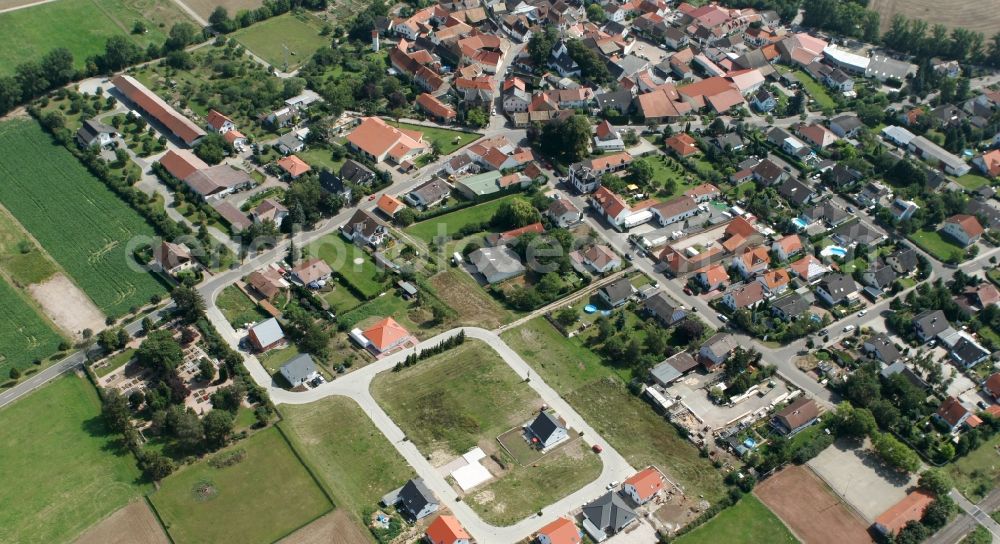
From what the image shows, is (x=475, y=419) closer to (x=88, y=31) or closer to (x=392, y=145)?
(x=392, y=145)

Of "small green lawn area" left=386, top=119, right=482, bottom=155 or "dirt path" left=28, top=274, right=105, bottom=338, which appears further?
"small green lawn area" left=386, top=119, right=482, bottom=155

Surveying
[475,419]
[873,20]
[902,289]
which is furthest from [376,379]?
[873,20]

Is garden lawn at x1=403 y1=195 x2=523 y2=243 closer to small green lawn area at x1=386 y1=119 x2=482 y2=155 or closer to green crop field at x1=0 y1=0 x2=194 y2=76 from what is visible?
small green lawn area at x1=386 y1=119 x2=482 y2=155

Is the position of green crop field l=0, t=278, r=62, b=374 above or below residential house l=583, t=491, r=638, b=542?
below

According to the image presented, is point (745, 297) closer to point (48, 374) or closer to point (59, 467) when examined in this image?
point (59, 467)

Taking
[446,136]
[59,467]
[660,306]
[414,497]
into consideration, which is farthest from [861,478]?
[446,136]

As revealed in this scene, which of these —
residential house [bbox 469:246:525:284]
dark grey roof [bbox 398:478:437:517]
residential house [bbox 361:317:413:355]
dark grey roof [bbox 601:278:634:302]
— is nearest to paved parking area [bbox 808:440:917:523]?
dark grey roof [bbox 601:278:634:302]

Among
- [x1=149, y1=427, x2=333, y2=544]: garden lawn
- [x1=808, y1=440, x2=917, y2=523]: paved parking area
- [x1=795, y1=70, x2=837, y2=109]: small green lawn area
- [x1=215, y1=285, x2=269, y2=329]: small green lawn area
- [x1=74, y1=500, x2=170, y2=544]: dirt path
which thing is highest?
[x1=795, y1=70, x2=837, y2=109]: small green lawn area
